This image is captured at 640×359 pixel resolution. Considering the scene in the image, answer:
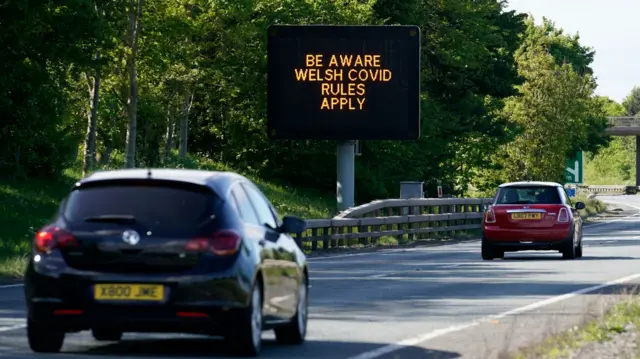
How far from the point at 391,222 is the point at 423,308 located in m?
22.4

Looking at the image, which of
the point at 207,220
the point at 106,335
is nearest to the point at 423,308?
the point at 106,335

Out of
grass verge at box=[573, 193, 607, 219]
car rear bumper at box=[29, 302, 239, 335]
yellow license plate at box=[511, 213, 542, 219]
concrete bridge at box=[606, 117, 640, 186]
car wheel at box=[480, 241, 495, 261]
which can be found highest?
concrete bridge at box=[606, 117, 640, 186]

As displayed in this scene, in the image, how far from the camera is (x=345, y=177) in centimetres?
4412

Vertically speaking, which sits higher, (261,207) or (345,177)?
(261,207)

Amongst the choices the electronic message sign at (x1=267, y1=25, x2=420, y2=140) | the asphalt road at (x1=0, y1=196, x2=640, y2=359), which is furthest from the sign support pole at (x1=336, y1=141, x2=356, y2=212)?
the asphalt road at (x1=0, y1=196, x2=640, y2=359)

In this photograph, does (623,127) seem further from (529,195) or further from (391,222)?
(529,195)

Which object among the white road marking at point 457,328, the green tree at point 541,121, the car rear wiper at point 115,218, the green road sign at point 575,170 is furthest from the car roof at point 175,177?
the green road sign at point 575,170

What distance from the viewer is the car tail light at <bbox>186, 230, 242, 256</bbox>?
39.1ft

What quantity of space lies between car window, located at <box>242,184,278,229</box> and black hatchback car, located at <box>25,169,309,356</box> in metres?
0.67

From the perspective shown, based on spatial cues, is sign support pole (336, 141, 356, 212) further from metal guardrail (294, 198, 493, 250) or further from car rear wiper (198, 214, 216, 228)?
car rear wiper (198, 214, 216, 228)

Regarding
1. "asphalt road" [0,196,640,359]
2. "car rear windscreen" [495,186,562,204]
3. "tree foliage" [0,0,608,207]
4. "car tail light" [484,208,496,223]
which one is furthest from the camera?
"tree foliage" [0,0,608,207]

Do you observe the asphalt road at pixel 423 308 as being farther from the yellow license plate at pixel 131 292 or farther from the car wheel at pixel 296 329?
the yellow license plate at pixel 131 292

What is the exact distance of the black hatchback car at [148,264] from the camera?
11797 millimetres

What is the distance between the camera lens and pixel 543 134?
254 ft
